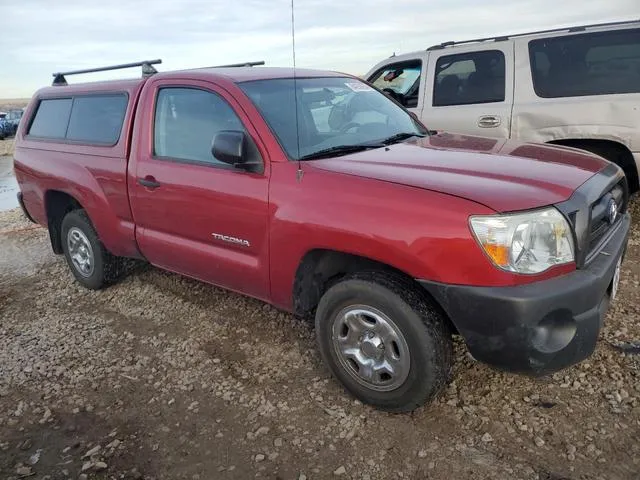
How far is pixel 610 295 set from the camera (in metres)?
2.86

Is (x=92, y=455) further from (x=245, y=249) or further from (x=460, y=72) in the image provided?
(x=460, y=72)

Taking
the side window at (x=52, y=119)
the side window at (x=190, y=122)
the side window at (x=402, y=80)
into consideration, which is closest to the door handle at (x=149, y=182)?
the side window at (x=190, y=122)

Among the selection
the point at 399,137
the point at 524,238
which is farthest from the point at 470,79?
the point at 524,238

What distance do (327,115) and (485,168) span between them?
1205mm

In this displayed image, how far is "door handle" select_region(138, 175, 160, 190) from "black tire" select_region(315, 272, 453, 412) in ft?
5.05

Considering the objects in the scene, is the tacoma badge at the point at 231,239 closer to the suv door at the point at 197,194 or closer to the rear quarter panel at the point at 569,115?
the suv door at the point at 197,194

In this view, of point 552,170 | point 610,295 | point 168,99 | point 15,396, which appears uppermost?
point 168,99

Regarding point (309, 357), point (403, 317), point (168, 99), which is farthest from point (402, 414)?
point (168, 99)

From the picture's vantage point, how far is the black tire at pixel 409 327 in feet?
8.46

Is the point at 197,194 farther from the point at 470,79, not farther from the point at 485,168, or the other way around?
the point at 470,79

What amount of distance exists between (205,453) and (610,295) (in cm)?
221

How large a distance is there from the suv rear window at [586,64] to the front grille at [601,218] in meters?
2.49

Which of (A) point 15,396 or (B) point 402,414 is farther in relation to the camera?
(A) point 15,396

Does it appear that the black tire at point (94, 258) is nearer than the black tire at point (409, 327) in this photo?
No
